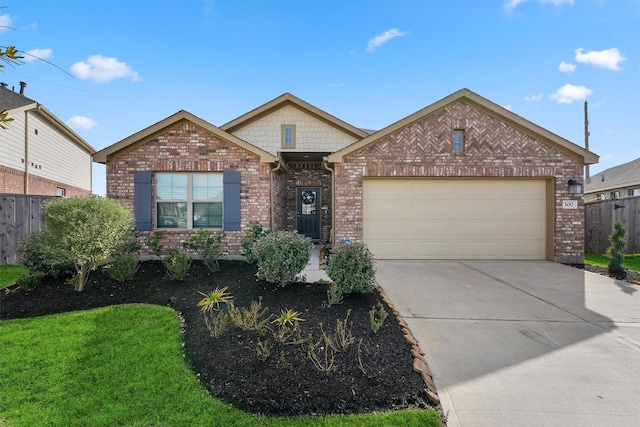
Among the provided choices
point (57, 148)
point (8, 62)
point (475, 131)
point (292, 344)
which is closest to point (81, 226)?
point (8, 62)

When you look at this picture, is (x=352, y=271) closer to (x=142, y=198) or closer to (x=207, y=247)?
(x=207, y=247)

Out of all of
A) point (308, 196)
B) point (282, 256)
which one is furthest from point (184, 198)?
point (308, 196)

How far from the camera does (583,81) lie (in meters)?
9.52

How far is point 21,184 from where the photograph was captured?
12219 mm

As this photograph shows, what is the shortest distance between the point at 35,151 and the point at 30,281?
11.4m

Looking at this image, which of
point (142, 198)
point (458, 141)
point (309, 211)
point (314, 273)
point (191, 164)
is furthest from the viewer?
point (309, 211)

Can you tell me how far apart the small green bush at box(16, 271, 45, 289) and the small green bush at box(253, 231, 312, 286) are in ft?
13.9

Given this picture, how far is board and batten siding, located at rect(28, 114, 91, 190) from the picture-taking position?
13.3 meters

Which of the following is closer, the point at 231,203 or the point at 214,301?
the point at 214,301

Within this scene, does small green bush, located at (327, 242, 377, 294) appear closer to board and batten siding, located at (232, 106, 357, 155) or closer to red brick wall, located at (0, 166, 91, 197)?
board and batten siding, located at (232, 106, 357, 155)

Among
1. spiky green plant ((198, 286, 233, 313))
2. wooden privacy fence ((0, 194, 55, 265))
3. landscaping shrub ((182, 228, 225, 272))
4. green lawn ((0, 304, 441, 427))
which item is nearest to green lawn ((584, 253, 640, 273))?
green lawn ((0, 304, 441, 427))

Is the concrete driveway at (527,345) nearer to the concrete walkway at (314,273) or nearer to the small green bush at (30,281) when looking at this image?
the concrete walkway at (314,273)

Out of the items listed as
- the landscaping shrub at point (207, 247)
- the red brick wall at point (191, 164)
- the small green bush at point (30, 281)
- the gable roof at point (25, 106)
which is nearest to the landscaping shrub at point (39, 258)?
the small green bush at point (30, 281)

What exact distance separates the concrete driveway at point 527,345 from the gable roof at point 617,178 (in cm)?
1636
